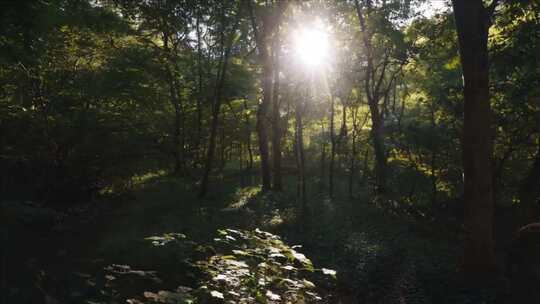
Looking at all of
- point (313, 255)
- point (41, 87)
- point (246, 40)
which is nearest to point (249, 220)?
point (313, 255)

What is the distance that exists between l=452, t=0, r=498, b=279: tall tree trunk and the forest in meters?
0.03

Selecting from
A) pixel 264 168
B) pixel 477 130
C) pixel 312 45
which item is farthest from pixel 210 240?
pixel 312 45

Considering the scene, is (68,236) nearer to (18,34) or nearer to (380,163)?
(18,34)

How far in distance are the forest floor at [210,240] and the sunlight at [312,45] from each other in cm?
937

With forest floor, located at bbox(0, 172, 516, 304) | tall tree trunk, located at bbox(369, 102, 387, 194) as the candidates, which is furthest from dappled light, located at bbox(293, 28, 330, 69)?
forest floor, located at bbox(0, 172, 516, 304)

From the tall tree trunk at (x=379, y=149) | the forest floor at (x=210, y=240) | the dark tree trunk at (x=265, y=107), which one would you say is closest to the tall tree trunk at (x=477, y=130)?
the forest floor at (x=210, y=240)

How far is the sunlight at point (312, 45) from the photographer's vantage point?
22.9 meters

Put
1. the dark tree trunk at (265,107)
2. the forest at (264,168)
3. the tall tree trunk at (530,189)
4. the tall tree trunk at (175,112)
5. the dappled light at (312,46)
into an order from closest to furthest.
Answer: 1. the forest at (264,168)
2. the tall tree trunk at (530,189)
3. the tall tree trunk at (175,112)
4. the dark tree trunk at (265,107)
5. the dappled light at (312,46)

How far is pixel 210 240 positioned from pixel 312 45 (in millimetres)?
15936

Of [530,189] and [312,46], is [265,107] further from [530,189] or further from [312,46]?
[530,189]

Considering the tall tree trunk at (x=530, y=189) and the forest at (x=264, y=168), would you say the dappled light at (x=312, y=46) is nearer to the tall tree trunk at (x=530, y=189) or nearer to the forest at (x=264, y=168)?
the forest at (x=264, y=168)

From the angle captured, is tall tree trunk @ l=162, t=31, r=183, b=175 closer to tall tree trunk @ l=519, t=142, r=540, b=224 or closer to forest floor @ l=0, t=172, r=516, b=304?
forest floor @ l=0, t=172, r=516, b=304

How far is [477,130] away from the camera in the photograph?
7746 mm

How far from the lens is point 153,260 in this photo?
27.1 ft
